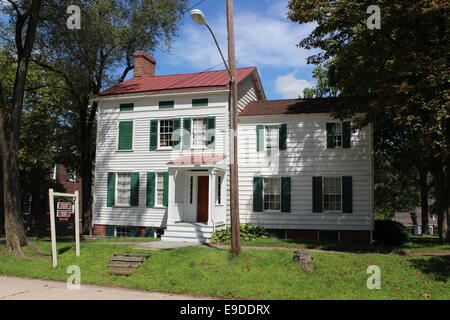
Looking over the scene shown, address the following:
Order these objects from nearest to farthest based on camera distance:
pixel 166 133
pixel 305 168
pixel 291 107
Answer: pixel 305 168
pixel 291 107
pixel 166 133

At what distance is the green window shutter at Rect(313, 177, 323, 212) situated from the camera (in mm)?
17172

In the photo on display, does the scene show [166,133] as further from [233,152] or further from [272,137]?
[233,152]

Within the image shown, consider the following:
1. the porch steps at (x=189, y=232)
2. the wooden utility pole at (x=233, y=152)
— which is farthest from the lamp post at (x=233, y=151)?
the porch steps at (x=189, y=232)

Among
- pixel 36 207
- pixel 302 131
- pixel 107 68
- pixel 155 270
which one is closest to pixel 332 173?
pixel 302 131

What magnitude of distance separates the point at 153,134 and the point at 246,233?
21.4ft

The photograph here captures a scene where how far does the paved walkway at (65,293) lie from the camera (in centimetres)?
855

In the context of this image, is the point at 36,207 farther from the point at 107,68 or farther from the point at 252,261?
the point at 252,261

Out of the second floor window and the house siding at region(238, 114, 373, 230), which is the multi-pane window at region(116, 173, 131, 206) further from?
the second floor window

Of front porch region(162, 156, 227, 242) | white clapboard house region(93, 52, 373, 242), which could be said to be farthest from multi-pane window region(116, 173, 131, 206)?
front porch region(162, 156, 227, 242)

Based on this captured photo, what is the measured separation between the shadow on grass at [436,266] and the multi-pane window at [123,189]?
42.7ft

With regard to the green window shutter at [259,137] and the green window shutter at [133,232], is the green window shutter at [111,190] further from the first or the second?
the green window shutter at [259,137]

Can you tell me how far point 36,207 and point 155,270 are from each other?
79.7ft

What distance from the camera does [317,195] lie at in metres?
17.2

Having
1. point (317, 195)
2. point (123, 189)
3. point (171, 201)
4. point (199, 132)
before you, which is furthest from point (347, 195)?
point (123, 189)
